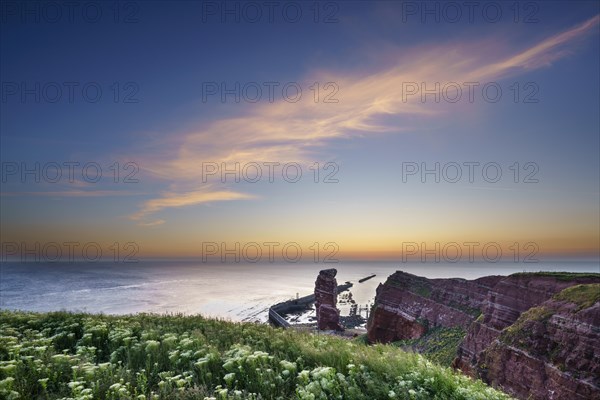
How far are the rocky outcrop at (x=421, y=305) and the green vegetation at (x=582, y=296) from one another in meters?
15.3

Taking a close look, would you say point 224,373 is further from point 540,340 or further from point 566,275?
point 566,275

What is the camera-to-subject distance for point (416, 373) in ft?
22.7

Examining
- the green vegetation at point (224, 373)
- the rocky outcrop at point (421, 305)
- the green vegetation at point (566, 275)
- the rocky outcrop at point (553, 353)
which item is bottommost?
the rocky outcrop at point (421, 305)

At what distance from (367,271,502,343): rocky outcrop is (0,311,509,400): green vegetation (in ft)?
93.7

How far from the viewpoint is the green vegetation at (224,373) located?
6.16 m

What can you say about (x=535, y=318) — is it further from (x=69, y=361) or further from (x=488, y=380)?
(x=69, y=361)

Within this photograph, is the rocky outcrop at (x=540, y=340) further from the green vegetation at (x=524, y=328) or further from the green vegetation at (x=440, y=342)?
the green vegetation at (x=440, y=342)

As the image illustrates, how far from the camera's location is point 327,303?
6200 centimetres

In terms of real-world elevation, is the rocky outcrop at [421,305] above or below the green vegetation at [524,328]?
below

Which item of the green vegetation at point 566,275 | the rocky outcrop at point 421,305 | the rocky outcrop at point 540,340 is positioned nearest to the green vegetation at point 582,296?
the rocky outcrop at point 540,340

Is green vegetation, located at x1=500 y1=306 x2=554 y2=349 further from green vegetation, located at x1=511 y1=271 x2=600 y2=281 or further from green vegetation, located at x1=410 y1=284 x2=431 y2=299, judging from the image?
green vegetation, located at x1=410 y1=284 x2=431 y2=299

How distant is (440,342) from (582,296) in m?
16.6

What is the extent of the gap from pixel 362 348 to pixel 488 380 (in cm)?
1397

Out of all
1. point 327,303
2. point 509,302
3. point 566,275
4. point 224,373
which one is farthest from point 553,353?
point 327,303
